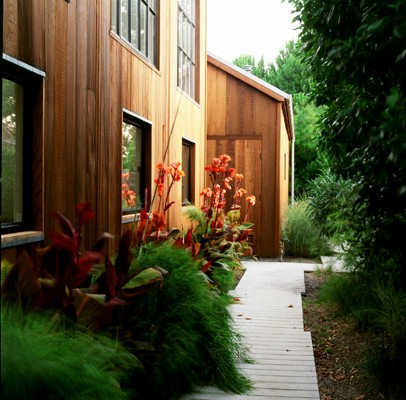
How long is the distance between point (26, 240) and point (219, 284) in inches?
130

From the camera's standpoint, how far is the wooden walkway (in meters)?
4.14

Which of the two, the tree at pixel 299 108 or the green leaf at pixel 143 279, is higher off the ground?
the tree at pixel 299 108

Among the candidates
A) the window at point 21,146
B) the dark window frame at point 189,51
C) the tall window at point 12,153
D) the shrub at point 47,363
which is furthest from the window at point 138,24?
the shrub at point 47,363

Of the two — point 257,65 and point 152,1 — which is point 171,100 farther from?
point 257,65

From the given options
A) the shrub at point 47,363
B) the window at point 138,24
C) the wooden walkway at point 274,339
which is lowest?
the wooden walkway at point 274,339

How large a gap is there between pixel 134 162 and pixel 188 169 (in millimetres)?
3568

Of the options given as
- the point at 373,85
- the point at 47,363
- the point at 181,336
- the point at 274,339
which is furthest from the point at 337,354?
the point at 47,363

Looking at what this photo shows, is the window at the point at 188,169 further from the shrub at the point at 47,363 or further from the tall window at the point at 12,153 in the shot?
the shrub at the point at 47,363

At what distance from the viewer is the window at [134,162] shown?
7.04m

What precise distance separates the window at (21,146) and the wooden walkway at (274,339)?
70.9 inches

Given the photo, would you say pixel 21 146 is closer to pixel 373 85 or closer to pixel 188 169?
pixel 373 85

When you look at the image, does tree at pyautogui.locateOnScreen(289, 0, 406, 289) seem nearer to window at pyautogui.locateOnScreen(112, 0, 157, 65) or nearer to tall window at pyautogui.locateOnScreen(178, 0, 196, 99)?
window at pyautogui.locateOnScreen(112, 0, 157, 65)

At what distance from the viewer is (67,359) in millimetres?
2344

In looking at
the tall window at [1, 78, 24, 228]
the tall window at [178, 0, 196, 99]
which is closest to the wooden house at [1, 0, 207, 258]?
the tall window at [1, 78, 24, 228]
